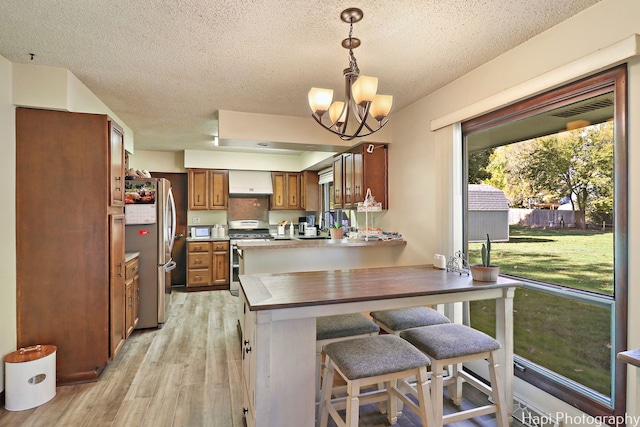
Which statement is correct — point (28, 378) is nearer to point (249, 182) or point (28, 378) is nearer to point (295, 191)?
point (249, 182)

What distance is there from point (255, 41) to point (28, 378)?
269cm

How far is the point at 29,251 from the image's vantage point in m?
2.43

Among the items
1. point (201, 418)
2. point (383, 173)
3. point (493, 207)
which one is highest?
point (383, 173)

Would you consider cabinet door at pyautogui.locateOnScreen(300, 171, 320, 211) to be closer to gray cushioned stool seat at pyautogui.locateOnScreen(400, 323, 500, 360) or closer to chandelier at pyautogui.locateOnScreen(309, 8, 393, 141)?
chandelier at pyautogui.locateOnScreen(309, 8, 393, 141)

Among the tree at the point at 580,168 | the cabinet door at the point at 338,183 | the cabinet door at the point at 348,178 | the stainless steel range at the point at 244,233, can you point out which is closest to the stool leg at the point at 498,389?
the tree at the point at 580,168

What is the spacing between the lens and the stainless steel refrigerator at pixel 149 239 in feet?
11.8

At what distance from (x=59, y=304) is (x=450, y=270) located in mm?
2903

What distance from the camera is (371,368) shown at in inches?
61.9

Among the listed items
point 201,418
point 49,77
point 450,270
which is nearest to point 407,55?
point 450,270

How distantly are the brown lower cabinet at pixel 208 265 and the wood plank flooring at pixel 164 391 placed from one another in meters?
1.93

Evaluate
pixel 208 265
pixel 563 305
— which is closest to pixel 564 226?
pixel 563 305

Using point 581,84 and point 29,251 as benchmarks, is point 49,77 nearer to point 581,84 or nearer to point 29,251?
point 29,251

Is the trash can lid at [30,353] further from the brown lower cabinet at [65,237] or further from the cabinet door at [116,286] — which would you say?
the cabinet door at [116,286]

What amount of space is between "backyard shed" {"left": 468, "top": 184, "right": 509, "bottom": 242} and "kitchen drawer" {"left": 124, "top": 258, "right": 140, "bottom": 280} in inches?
122
